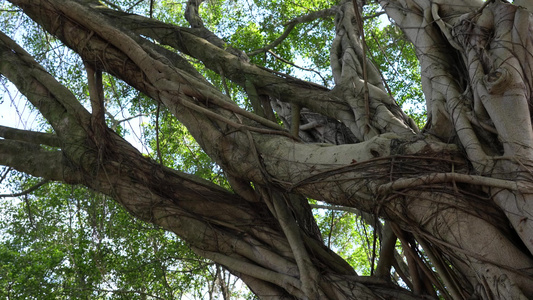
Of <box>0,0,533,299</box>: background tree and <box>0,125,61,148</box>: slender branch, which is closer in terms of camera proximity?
<box>0,0,533,299</box>: background tree

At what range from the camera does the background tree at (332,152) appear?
243 centimetres

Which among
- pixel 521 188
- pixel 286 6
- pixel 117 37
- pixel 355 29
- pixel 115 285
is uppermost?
pixel 286 6

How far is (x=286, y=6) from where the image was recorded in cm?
646

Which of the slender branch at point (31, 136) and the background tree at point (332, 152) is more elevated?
the slender branch at point (31, 136)

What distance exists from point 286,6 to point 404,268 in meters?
3.72

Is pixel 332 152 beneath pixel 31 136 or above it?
beneath

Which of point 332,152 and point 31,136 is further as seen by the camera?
point 31,136

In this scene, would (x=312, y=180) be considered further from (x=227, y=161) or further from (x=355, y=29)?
(x=355, y=29)

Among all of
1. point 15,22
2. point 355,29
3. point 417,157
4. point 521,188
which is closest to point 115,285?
point 15,22

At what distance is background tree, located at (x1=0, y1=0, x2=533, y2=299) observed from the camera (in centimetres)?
243

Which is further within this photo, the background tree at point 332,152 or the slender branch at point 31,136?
the slender branch at point 31,136

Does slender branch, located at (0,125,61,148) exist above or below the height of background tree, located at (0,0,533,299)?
above

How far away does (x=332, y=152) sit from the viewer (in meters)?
2.82

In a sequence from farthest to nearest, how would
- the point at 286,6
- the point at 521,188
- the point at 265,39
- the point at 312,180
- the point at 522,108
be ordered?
the point at 286,6 < the point at 265,39 < the point at 312,180 < the point at 522,108 < the point at 521,188
